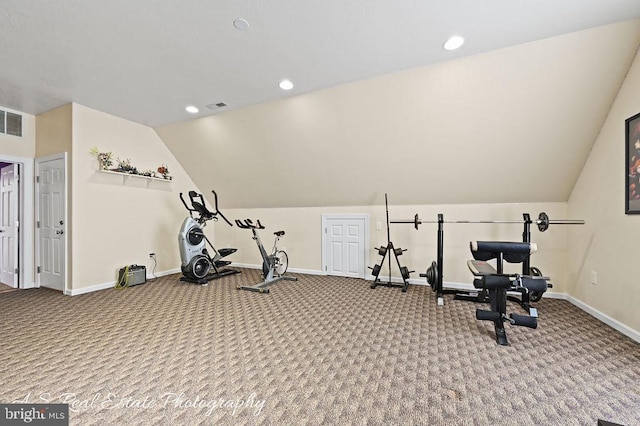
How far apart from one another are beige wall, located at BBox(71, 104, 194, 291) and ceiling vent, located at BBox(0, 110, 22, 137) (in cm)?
120

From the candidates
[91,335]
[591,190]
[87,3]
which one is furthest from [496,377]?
[87,3]

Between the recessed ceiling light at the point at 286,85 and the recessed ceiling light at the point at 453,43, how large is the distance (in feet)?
5.75

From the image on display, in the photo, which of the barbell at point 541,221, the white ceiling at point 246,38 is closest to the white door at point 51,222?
the white ceiling at point 246,38

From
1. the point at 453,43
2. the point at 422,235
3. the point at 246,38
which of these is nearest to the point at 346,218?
the point at 422,235

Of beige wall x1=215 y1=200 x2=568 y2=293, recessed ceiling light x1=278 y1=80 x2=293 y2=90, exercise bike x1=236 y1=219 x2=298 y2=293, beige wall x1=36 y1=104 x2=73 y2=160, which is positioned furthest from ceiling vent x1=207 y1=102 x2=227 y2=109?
beige wall x1=215 y1=200 x2=568 y2=293

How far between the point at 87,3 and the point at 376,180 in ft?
12.5

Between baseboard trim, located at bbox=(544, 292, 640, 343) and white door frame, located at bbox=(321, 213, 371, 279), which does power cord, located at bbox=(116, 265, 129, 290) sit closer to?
white door frame, located at bbox=(321, 213, 371, 279)

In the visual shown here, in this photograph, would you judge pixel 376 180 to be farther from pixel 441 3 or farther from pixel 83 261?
pixel 83 261

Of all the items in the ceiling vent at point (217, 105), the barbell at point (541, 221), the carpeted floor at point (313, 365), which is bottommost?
the carpeted floor at point (313, 365)

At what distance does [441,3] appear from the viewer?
2061 millimetres

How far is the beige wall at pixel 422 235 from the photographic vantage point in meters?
3.89

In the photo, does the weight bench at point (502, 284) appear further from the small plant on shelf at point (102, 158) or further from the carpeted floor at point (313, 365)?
the small plant on shelf at point (102, 158)

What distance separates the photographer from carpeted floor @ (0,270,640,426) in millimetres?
1596

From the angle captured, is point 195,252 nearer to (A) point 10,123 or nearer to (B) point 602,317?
(A) point 10,123
